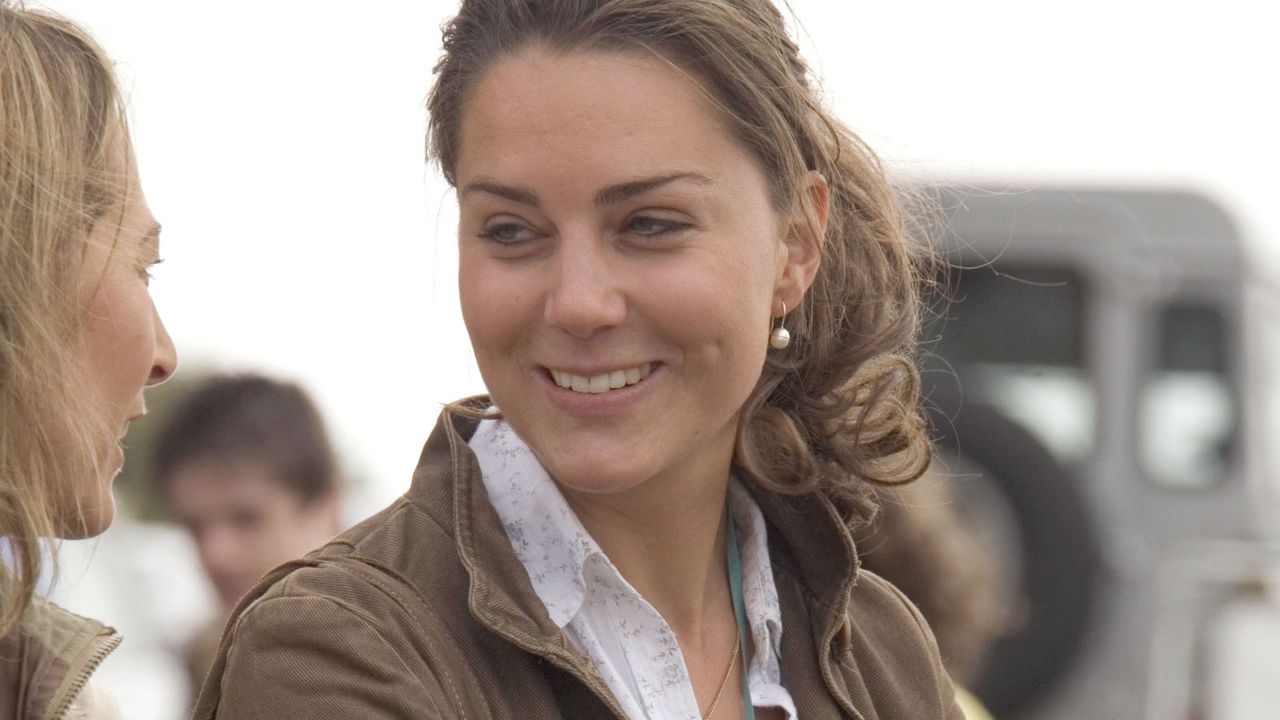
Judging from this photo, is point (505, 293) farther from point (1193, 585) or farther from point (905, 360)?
point (1193, 585)

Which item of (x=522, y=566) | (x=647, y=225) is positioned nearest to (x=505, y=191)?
(x=647, y=225)

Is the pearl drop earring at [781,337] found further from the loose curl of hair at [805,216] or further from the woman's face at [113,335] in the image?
the woman's face at [113,335]

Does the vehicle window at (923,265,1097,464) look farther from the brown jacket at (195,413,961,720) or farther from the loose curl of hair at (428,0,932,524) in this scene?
the brown jacket at (195,413,961,720)

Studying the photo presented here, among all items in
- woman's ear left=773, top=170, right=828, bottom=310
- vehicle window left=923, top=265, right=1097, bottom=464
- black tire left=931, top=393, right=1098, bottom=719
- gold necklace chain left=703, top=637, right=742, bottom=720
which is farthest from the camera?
vehicle window left=923, top=265, right=1097, bottom=464

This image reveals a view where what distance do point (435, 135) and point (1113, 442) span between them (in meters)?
7.36

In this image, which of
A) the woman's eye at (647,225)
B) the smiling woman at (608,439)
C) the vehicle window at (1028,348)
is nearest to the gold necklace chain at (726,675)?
the smiling woman at (608,439)

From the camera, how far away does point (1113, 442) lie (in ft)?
30.8

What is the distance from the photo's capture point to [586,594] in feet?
7.61

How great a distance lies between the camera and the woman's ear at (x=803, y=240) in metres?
2.52

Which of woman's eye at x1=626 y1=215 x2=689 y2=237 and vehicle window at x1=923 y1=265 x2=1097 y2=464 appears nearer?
woman's eye at x1=626 y1=215 x2=689 y2=237

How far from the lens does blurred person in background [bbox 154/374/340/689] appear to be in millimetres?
4316

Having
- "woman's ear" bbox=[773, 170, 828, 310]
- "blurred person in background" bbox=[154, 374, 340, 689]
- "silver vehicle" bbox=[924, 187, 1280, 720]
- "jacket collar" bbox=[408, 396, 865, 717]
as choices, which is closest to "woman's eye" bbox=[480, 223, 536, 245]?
"jacket collar" bbox=[408, 396, 865, 717]

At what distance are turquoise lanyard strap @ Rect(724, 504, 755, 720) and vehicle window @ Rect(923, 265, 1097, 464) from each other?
22.4 ft

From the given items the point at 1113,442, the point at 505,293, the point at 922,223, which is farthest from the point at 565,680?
the point at 1113,442
